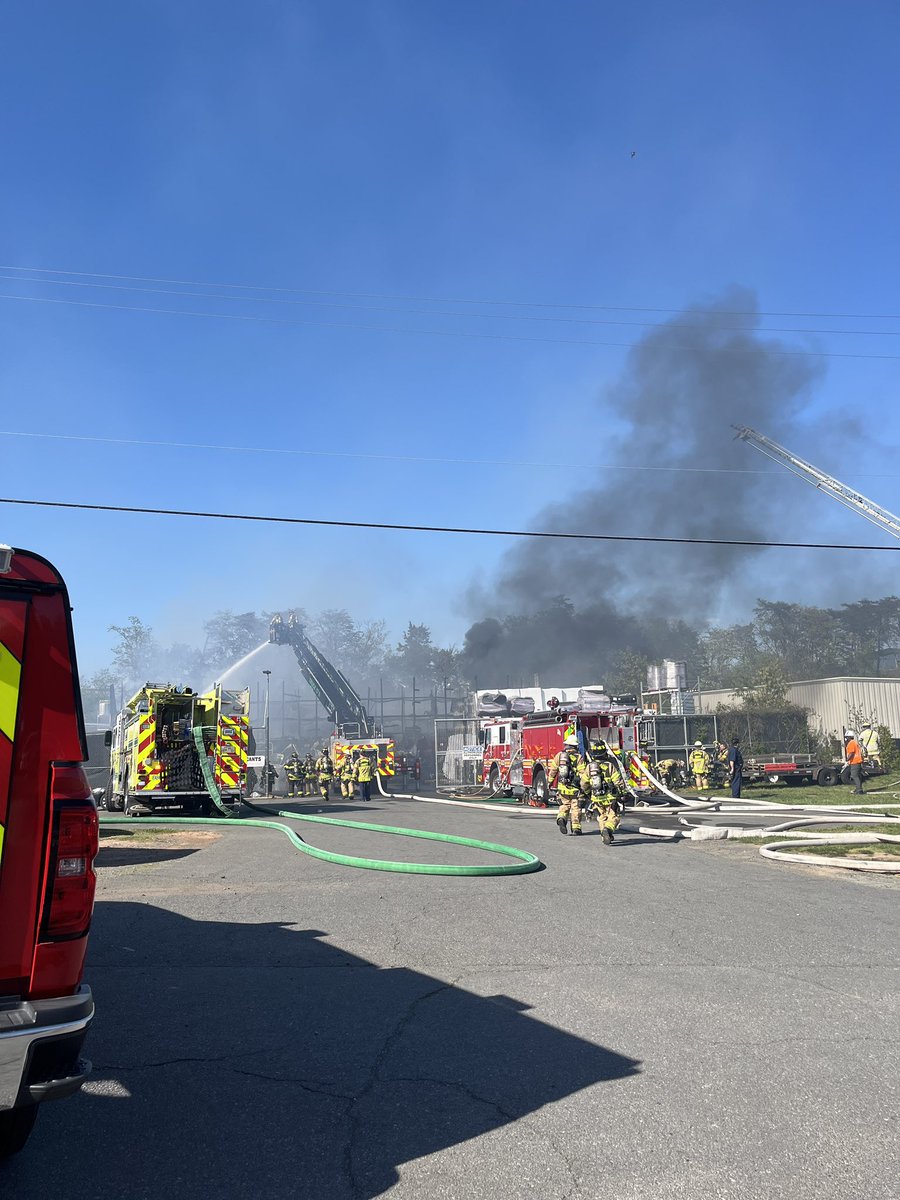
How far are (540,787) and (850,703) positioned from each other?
1862 cm

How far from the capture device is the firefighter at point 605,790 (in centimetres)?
1252

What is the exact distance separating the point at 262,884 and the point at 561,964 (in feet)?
13.4

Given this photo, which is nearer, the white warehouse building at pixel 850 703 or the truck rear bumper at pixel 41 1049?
the truck rear bumper at pixel 41 1049

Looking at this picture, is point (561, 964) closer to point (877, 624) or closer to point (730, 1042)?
point (730, 1042)

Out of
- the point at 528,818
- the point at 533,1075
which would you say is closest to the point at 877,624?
the point at 528,818

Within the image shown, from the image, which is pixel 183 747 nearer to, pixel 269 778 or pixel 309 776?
pixel 269 778

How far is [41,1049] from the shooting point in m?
2.59

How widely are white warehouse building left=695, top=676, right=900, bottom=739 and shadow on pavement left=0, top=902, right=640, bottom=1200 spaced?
31875 millimetres

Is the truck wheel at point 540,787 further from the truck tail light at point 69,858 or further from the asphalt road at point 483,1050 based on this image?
the truck tail light at point 69,858

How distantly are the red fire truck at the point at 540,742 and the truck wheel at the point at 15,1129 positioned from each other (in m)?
A: 15.0

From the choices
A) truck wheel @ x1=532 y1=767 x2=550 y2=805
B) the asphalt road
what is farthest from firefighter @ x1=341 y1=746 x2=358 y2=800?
the asphalt road

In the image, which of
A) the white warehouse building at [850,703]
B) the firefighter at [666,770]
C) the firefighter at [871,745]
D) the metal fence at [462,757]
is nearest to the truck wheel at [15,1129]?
the firefighter at [666,770]

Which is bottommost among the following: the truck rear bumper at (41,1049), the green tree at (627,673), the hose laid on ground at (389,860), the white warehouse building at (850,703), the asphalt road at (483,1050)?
the asphalt road at (483,1050)

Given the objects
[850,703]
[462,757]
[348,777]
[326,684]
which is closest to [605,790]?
[348,777]
